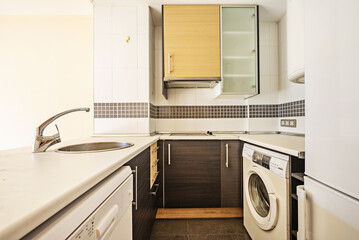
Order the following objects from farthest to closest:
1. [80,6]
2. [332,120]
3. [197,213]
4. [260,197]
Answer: [80,6] → [197,213] → [260,197] → [332,120]

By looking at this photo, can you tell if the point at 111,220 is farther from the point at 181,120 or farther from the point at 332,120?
the point at 181,120

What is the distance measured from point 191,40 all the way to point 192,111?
0.90 metres

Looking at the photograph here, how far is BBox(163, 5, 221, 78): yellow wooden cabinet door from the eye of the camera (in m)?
1.86

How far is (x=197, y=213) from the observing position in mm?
1707

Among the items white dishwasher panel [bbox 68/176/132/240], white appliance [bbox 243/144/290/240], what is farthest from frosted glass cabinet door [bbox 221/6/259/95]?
white dishwasher panel [bbox 68/176/132/240]

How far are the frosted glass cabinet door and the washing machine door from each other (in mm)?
968

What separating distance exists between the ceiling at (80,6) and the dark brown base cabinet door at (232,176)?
165 cm

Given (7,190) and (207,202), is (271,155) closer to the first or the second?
(207,202)

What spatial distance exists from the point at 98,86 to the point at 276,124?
231 centimetres

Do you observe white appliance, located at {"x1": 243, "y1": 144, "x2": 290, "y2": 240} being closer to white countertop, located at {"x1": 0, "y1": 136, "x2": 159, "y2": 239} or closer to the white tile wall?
white countertop, located at {"x1": 0, "y1": 136, "x2": 159, "y2": 239}

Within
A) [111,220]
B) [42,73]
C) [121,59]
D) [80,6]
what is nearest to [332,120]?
[111,220]

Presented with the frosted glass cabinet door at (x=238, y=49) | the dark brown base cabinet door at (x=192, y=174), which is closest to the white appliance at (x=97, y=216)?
the dark brown base cabinet door at (x=192, y=174)

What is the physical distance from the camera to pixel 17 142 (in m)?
2.14

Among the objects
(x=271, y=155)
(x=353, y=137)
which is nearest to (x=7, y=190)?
(x=353, y=137)
